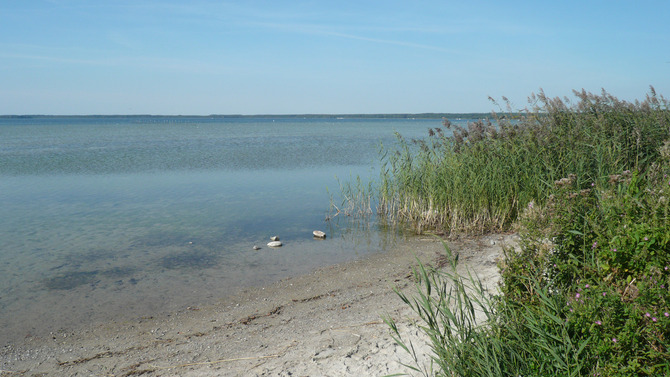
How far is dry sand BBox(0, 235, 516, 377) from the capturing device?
4363mm

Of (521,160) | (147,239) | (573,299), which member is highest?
(521,160)

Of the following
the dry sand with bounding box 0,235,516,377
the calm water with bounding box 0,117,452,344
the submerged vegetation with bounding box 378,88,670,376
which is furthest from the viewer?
the calm water with bounding box 0,117,452,344

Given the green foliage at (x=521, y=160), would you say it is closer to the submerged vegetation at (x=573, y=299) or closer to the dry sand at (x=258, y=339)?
the submerged vegetation at (x=573, y=299)

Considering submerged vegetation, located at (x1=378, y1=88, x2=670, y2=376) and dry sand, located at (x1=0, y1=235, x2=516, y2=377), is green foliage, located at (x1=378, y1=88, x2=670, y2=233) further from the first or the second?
dry sand, located at (x1=0, y1=235, x2=516, y2=377)

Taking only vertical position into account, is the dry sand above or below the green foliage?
below

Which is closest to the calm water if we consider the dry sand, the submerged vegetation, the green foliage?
the dry sand

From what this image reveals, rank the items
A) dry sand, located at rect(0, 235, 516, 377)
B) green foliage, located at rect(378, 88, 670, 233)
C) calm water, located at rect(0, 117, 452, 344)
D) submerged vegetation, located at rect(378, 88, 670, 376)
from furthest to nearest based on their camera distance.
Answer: green foliage, located at rect(378, 88, 670, 233) → calm water, located at rect(0, 117, 452, 344) → dry sand, located at rect(0, 235, 516, 377) → submerged vegetation, located at rect(378, 88, 670, 376)

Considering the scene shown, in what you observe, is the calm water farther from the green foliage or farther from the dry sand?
the green foliage

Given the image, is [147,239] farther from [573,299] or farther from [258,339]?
[573,299]

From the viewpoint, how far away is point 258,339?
5.11m

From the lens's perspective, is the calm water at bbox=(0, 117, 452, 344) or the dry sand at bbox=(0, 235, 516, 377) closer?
the dry sand at bbox=(0, 235, 516, 377)

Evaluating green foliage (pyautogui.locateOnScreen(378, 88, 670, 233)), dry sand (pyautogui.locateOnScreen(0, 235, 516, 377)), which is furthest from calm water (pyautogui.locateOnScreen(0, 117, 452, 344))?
green foliage (pyautogui.locateOnScreen(378, 88, 670, 233))

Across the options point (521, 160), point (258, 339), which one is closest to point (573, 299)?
point (258, 339)

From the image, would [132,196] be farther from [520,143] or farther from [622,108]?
[622,108]
